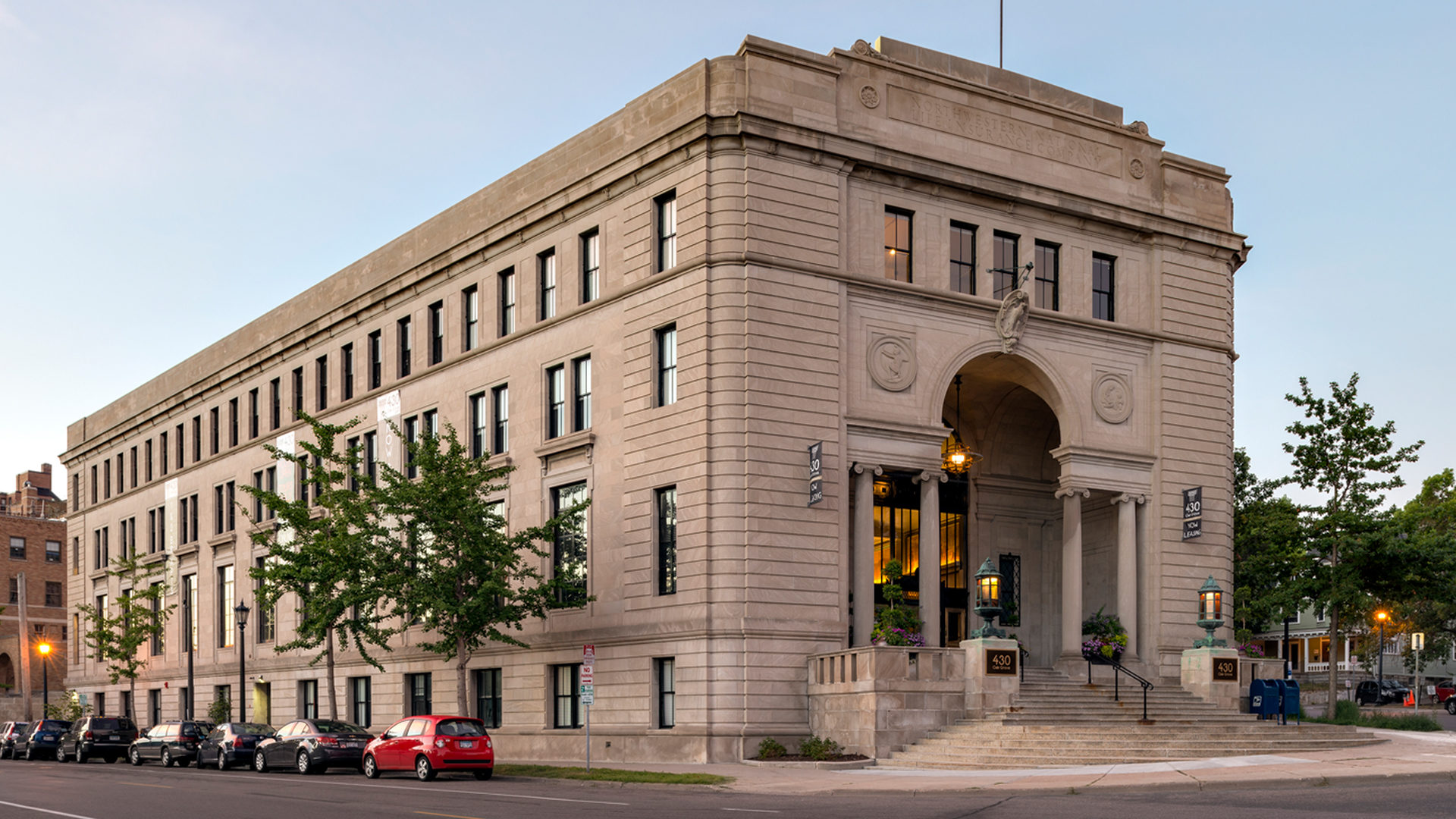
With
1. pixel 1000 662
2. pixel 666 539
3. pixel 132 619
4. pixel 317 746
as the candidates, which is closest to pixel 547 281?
pixel 666 539

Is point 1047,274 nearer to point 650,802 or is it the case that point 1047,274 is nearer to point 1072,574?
point 1072,574

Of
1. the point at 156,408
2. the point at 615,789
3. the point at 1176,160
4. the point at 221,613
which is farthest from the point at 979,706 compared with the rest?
the point at 156,408

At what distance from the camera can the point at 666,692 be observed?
118 ft

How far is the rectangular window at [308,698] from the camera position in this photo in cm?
5309

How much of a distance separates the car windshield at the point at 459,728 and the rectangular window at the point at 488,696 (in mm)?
11001

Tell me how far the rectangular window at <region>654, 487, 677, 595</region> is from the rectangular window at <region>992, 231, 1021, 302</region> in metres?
10.5

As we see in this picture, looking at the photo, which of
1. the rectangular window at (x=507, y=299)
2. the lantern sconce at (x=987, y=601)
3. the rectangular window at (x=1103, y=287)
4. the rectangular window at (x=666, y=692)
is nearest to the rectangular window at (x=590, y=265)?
the rectangular window at (x=507, y=299)

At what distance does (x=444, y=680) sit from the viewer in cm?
4506

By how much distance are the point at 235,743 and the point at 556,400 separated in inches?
504

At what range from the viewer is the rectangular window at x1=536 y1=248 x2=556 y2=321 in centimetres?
4212

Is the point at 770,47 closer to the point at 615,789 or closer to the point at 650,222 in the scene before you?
the point at 650,222

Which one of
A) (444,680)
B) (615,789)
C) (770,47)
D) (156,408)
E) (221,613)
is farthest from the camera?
(156,408)

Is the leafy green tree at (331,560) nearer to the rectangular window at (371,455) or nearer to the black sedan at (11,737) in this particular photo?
the rectangular window at (371,455)

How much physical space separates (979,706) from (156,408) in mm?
49089
